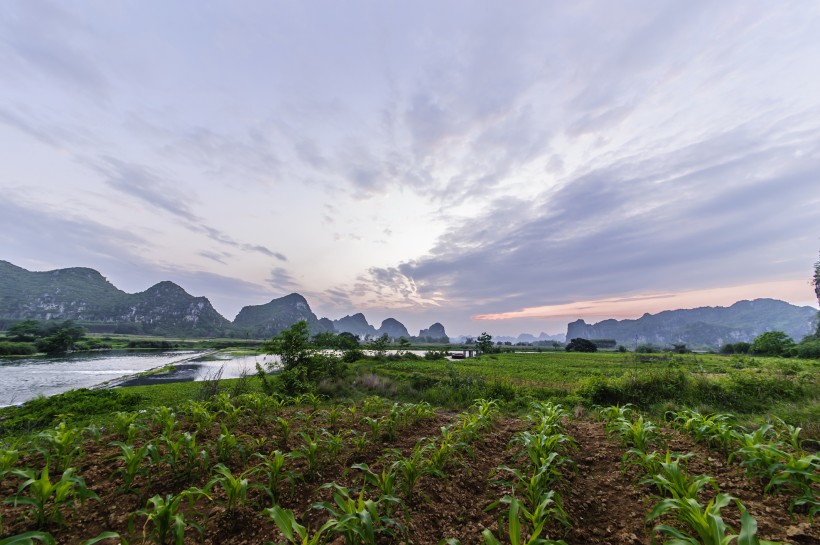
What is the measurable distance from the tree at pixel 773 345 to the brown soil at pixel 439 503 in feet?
175

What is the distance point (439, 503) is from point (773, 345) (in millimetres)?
58664

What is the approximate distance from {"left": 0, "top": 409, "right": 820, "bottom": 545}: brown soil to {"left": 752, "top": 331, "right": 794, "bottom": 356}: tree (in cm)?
5347

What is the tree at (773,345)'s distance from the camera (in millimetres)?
38250

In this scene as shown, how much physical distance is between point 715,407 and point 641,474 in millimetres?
10061

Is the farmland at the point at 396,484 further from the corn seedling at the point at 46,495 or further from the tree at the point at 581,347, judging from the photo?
the tree at the point at 581,347

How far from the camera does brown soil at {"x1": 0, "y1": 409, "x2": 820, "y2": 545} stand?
121 inches

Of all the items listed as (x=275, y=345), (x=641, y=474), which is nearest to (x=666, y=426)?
(x=641, y=474)

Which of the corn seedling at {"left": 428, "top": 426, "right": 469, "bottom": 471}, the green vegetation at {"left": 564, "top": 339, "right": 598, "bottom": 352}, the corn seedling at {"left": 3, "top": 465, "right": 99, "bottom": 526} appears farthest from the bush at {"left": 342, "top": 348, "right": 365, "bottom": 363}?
the green vegetation at {"left": 564, "top": 339, "right": 598, "bottom": 352}

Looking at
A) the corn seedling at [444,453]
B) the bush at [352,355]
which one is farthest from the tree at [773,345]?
the corn seedling at [444,453]

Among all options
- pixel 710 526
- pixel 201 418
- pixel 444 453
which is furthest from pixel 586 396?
pixel 201 418

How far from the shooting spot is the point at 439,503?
12.5ft

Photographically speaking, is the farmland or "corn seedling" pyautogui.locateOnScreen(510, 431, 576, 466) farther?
"corn seedling" pyautogui.locateOnScreen(510, 431, 576, 466)

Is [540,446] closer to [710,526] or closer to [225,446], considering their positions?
[710,526]

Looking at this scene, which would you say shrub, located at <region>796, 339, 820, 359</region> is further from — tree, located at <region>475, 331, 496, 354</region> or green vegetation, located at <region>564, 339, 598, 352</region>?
tree, located at <region>475, 331, 496, 354</region>
